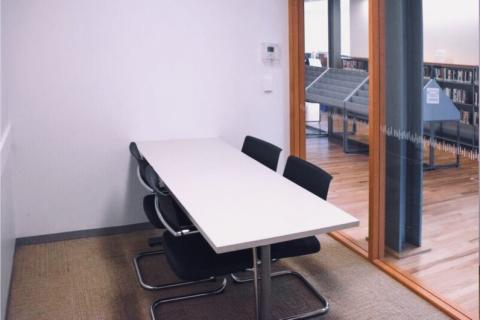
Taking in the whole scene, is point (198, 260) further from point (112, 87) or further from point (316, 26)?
point (316, 26)

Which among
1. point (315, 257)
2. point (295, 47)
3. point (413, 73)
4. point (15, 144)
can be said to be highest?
point (295, 47)

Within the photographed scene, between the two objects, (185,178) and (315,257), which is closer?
(185,178)

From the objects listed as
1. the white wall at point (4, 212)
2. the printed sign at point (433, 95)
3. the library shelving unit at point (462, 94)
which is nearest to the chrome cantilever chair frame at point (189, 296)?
the white wall at point (4, 212)

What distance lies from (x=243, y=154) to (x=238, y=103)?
0.96 metres

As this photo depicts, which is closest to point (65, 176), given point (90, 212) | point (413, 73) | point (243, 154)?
point (90, 212)

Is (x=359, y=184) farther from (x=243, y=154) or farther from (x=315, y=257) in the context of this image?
(x=243, y=154)

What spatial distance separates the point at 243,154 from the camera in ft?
11.8

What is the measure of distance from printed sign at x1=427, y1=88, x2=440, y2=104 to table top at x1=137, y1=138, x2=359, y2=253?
1012mm

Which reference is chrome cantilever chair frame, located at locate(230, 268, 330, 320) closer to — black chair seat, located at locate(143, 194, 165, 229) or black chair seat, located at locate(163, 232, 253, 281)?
black chair seat, located at locate(163, 232, 253, 281)

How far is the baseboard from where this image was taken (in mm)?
3995

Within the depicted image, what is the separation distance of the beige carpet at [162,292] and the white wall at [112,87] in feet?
1.66

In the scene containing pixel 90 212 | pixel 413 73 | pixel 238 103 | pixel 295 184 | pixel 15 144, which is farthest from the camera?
pixel 238 103

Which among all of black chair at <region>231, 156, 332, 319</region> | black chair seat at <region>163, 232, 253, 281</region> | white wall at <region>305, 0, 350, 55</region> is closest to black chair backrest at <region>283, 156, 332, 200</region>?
black chair at <region>231, 156, 332, 319</region>

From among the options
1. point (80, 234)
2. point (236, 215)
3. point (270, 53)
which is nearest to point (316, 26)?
point (270, 53)
